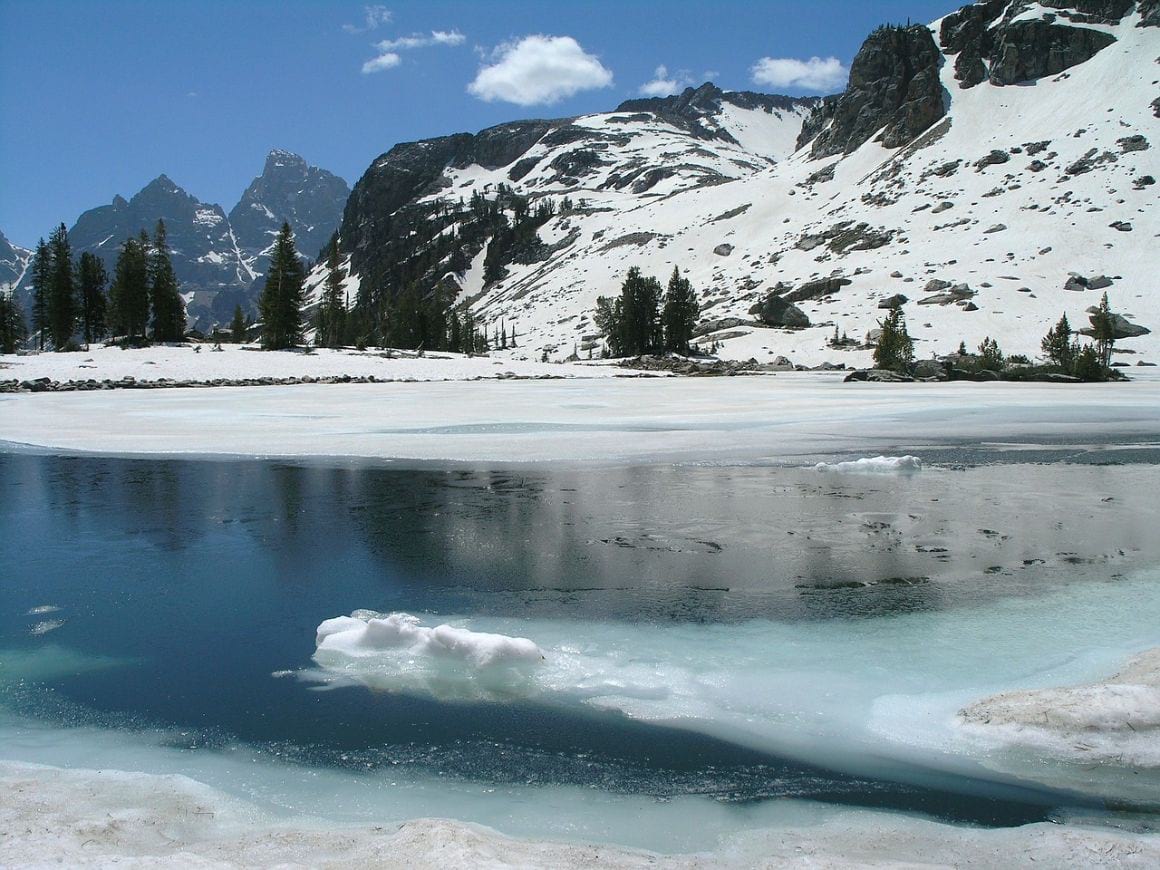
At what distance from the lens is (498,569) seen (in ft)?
30.5

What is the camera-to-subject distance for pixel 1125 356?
206 ft

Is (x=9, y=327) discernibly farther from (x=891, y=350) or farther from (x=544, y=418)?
(x=891, y=350)

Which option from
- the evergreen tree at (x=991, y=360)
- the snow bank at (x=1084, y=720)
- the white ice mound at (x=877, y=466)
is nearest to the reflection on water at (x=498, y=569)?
the white ice mound at (x=877, y=466)

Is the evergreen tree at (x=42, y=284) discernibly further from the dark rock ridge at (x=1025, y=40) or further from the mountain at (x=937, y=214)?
the dark rock ridge at (x=1025, y=40)

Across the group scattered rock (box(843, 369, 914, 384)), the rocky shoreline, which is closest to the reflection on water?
the rocky shoreline

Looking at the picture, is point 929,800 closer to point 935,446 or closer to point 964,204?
point 935,446

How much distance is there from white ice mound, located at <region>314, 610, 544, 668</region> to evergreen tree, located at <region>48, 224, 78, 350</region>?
82320 mm

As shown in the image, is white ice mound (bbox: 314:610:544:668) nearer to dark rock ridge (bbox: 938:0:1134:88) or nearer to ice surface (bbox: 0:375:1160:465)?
ice surface (bbox: 0:375:1160:465)

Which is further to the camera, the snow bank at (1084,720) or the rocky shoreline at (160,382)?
the rocky shoreline at (160,382)

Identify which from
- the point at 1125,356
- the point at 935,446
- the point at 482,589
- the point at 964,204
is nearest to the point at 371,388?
the point at 935,446

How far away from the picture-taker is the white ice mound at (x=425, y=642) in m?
6.43

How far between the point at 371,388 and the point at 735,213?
11240cm

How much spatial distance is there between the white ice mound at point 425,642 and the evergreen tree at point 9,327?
70.3m

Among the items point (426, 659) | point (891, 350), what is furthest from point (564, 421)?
point (891, 350)
